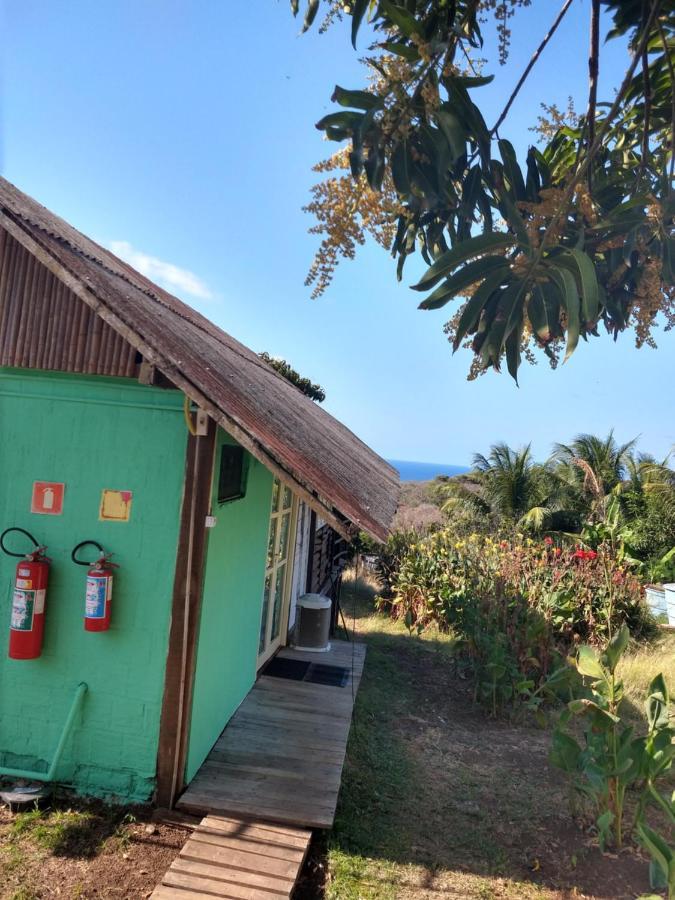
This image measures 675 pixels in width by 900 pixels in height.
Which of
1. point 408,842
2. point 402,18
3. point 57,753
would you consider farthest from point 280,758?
point 402,18

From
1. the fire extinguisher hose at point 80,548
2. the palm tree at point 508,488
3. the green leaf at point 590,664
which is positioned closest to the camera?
the green leaf at point 590,664

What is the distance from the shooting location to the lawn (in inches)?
152

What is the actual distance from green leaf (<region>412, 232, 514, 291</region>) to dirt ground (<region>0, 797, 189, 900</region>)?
13.5 feet

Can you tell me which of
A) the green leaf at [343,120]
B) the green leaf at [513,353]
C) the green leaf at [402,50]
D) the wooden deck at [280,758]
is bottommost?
the wooden deck at [280,758]

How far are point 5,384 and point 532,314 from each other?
390cm

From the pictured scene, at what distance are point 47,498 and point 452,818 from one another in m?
4.03

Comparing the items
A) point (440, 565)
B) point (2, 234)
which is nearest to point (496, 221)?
point (2, 234)

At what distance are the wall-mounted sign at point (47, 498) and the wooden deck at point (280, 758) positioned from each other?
7.72ft

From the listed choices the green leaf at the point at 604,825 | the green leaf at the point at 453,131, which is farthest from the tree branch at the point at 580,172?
the green leaf at the point at 604,825

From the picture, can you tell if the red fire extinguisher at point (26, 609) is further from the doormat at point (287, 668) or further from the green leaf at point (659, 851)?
the green leaf at point (659, 851)

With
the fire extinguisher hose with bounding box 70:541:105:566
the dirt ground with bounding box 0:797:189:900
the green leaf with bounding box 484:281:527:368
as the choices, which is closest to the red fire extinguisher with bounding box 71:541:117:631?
the fire extinguisher hose with bounding box 70:541:105:566

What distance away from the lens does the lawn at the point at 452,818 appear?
3.87m

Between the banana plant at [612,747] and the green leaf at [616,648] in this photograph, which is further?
the green leaf at [616,648]

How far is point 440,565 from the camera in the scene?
34.0 feet
